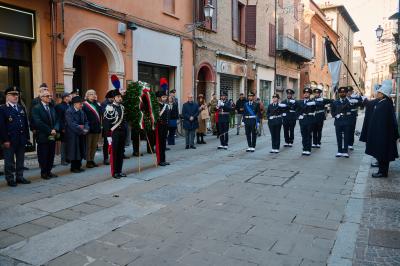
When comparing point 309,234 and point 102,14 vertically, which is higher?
point 102,14

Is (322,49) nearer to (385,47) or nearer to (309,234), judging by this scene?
(385,47)

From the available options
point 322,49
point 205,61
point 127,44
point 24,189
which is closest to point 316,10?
point 322,49

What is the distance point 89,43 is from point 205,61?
6.25 metres

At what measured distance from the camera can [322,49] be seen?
37.9 meters

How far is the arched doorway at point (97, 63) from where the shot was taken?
11.9 metres

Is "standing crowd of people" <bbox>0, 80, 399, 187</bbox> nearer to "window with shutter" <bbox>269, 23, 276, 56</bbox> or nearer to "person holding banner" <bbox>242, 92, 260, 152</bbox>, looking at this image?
"person holding banner" <bbox>242, 92, 260, 152</bbox>

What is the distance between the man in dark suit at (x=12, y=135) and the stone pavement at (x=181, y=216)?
0.40m

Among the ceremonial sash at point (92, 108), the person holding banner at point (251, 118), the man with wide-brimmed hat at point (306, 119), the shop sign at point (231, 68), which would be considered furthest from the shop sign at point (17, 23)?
the shop sign at point (231, 68)

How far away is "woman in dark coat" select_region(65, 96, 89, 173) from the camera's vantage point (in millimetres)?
8242

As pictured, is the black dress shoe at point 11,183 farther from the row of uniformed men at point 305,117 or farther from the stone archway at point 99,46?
the row of uniformed men at point 305,117

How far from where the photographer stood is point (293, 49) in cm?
2747

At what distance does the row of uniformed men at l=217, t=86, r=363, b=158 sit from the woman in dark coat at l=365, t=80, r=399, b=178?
2.56m

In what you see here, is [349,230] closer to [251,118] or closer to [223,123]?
[251,118]

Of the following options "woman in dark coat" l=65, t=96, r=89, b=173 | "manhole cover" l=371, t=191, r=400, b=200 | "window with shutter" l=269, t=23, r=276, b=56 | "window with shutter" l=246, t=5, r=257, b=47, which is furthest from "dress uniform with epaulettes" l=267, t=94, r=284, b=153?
"window with shutter" l=269, t=23, r=276, b=56
